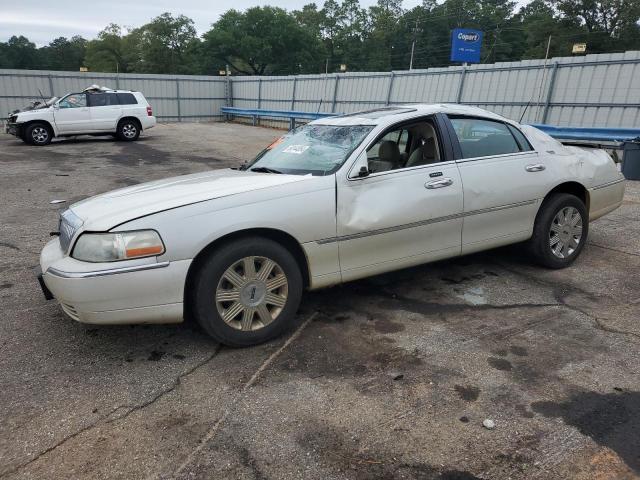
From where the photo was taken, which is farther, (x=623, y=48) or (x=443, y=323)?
(x=623, y=48)

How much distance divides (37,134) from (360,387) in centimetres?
1640

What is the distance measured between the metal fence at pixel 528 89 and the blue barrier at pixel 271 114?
5.19 feet

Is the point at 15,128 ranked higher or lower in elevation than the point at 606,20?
lower

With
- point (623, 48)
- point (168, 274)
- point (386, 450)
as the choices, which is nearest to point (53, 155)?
point (168, 274)

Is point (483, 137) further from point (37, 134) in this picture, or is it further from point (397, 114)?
point (37, 134)

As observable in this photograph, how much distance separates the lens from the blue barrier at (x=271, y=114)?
65.6 ft

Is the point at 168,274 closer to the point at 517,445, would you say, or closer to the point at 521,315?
the point at 517,445

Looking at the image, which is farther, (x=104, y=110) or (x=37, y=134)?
(x=104, y=110)

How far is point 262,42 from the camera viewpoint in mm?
66688

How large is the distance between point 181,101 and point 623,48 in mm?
38779

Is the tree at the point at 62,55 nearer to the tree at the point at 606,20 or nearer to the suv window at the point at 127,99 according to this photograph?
the tree at the point at 606,20

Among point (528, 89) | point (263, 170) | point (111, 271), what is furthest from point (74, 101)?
point (111, 271)

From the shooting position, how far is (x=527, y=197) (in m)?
4.48

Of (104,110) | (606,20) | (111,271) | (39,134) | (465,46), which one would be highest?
(606,20)
